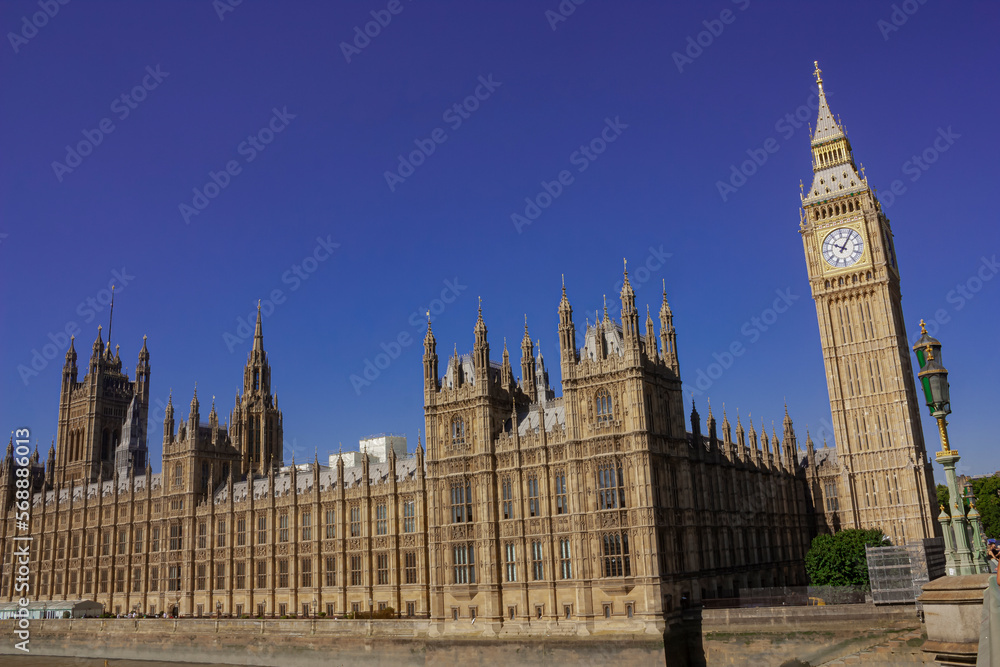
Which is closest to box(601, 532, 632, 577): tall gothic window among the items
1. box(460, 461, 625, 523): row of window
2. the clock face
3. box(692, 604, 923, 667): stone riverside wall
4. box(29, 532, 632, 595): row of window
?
box(29, 532, 632, 595): row of window

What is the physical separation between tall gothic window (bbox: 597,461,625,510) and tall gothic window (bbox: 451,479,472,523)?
1211cm

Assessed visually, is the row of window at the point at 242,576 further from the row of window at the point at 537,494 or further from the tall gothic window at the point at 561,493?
the tall gothic window at the point at 561,493

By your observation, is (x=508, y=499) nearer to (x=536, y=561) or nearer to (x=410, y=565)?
(x=536, y=561)

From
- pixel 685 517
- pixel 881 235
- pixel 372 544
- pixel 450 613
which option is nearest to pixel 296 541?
pixel 372 544

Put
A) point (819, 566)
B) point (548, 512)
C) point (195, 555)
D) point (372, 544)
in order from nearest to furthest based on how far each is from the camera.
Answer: point (548, 512)
point (819, 566)
point (372, 544)
point (195, 555)

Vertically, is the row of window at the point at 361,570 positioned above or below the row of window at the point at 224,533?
below

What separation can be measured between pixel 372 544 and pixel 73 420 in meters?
82.5

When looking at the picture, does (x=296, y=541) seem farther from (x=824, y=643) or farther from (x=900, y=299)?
(x=900, y=299)

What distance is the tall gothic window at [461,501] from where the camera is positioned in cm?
6856

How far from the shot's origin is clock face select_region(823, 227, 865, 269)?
105062 mm

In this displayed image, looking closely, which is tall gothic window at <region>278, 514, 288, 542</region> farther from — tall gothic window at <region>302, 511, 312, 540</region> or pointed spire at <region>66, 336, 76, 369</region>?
pointed spire at <region>66, 336, 76, 369</region>

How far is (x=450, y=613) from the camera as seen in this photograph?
67250 mm

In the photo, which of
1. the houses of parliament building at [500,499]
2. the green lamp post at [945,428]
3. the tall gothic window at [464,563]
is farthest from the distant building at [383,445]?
the green lamp post at [945,428]

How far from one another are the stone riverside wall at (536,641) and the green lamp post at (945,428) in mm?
38005
